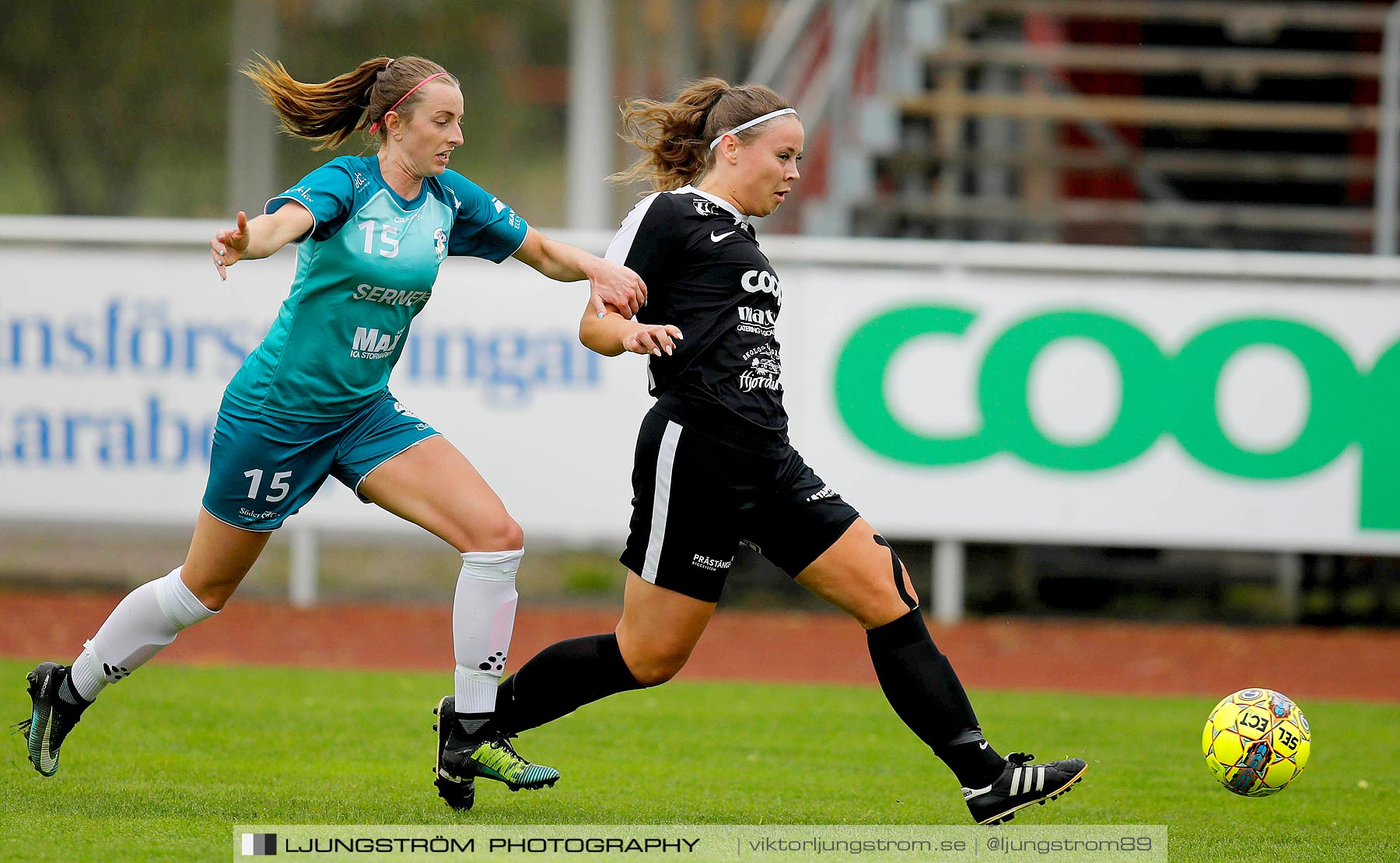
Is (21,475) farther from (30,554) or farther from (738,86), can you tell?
(738,86)

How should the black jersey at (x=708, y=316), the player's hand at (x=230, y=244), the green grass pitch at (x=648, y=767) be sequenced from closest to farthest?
the player's hand at (x=230, y=244) → the black jersey at (x=708, y=316) → the green grass pitch at (x=648, y=767)

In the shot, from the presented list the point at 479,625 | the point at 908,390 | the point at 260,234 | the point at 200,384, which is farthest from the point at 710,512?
the point at 200,384

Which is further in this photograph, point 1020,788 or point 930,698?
point 930,698

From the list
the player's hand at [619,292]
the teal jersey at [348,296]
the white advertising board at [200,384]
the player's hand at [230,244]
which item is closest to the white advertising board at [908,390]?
the white advertising board at [200,384]

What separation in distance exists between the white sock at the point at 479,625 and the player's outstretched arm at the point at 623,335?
2.39 feet

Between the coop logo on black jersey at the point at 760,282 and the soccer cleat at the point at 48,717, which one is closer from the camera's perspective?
the coop logo on black jersey at the point at 760,282

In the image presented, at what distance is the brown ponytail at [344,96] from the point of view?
4852 mm

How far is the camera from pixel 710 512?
4668 mm

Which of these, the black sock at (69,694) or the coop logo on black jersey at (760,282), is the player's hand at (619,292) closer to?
the coop logo on black jersey at (760,282)

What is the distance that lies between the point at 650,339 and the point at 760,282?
1.64 feet

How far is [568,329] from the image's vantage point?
31.9 ft

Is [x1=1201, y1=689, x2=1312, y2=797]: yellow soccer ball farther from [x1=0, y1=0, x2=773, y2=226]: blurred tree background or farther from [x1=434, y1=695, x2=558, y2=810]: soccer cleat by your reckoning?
[x1=0, y1=0, x2=773, y2=226]: blurred tree background

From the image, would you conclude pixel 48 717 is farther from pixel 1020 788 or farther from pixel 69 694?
pixel 1020 788

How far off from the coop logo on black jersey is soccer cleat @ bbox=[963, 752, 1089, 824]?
150 cm
